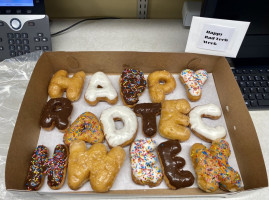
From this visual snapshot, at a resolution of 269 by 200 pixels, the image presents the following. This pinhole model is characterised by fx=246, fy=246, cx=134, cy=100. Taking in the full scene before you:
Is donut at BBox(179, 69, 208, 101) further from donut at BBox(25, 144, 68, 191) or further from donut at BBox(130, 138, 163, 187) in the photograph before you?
donut at BBox(25, 144, 68, 191)

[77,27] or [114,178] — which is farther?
[77,27]

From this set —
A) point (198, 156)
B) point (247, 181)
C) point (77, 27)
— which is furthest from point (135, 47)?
point (247, 181)

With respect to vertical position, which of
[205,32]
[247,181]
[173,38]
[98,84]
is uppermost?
[205,32]

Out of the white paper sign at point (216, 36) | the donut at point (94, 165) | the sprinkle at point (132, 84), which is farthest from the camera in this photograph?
the sprinkle at point (132, 84)

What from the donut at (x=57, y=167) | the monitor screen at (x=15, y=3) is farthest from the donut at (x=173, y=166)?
the monitor screen at (x=15, y=3)

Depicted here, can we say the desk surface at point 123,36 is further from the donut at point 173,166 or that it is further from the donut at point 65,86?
the donut at point 173,166

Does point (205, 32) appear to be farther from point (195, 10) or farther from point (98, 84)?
point (98, 84)

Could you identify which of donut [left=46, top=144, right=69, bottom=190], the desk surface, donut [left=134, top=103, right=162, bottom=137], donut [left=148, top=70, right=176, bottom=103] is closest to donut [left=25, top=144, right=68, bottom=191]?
donut [left=46, top=144, right=69, bottom=190]
